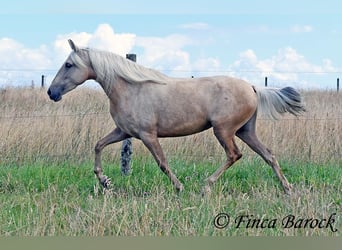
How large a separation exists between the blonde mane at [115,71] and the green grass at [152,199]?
1.30 m

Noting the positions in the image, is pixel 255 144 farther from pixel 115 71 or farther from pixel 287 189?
pixel 115 71

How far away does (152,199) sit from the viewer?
231 inches

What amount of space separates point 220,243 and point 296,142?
20.3ft

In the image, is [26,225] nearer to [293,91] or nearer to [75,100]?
[293,91]

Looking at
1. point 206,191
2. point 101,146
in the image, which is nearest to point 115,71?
point 101,146

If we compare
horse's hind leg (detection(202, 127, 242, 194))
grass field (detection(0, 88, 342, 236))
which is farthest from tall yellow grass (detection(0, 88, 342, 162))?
horse's hind leg (detection(202, 127, 242, 194))

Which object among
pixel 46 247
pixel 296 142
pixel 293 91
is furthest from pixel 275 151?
pixel 46 247

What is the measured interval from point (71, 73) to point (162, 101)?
1.26 metres

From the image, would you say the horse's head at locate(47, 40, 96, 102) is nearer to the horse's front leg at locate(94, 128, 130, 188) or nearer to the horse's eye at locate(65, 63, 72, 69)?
the horse's eye at locate(65, 63, 72, 69)

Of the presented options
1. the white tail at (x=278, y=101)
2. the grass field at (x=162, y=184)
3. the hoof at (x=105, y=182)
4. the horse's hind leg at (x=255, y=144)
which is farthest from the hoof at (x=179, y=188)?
the white tail at (x=278, y=101)

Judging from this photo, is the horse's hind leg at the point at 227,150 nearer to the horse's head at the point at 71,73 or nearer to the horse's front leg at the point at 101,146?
the horse's front leg at the point at 101,146

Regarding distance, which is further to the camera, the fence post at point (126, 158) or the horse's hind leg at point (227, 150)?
the fence post at point (126, 158)

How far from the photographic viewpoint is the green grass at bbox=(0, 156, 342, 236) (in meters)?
4.77

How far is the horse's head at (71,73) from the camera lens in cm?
734
